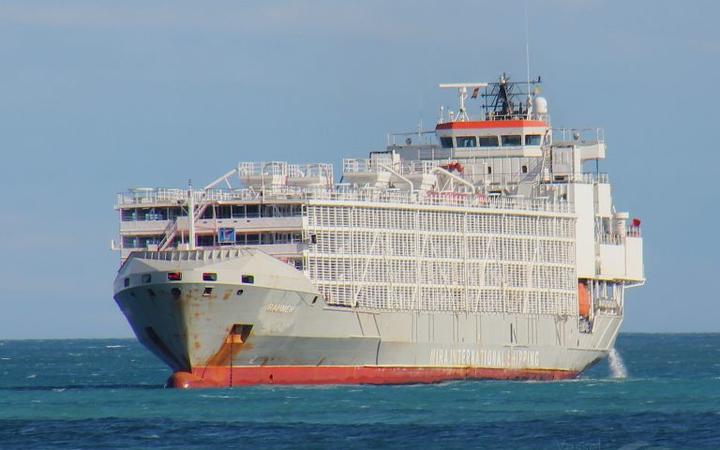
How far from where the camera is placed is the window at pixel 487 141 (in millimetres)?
103812

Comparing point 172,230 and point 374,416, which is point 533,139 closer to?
point 172,230

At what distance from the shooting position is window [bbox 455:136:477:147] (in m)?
104

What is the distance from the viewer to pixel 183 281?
8131cm

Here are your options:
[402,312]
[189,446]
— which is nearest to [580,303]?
[402,312]

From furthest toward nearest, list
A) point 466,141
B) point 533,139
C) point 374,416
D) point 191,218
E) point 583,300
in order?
point 466,141 < point 533,139 < point 583,300 < point 191,218 < point 374,416

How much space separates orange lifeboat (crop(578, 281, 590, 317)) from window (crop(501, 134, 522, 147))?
799 cm

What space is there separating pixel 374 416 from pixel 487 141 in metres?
33.7

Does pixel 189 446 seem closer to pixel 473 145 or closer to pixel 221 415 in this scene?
pixel 221 415

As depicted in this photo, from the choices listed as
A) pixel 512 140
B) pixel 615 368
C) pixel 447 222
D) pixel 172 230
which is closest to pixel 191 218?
pixel 172 230

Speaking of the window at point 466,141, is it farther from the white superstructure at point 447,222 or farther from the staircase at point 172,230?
the staircase at point 172,230

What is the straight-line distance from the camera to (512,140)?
10356 centimetres

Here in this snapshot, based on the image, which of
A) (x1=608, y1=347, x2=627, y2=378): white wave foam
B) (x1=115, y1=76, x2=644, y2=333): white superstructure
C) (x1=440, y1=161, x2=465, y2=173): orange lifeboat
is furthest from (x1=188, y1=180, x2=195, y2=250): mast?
(x1=608, y1=347, x2=627, y2=378): white wave foam

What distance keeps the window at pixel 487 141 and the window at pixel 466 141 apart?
0.88 feet

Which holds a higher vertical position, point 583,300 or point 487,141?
point 487,141
